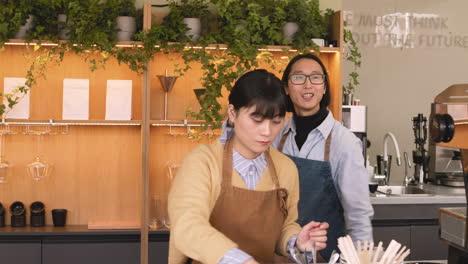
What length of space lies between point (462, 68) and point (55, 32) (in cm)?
378

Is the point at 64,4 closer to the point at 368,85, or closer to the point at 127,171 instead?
the point at 127,171

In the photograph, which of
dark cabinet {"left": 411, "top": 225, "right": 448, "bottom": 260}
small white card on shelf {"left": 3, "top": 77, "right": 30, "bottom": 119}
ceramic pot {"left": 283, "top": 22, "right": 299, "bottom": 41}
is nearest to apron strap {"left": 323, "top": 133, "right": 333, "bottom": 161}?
ceramic pot {"left": 283, "top": 22, "right": 299, "bottom": 41}

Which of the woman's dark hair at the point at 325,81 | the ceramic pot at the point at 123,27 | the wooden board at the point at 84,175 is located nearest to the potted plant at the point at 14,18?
the ceramic pot at the point at 123,27

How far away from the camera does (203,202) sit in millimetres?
1958

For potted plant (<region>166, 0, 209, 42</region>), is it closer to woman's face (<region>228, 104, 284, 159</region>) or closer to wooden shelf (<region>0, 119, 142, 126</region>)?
wooden shelf (<region>0, 119, 142, 126</region>)

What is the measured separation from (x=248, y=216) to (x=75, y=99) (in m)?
2.60

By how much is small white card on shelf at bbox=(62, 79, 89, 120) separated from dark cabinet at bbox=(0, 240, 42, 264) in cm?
86

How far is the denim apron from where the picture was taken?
8.45ft

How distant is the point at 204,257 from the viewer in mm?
1839

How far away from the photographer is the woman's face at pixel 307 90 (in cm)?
259

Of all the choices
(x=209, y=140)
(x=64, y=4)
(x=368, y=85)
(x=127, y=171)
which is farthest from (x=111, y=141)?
(x=368, y=85)

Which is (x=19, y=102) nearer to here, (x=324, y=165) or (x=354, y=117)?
(x=354, y=117)

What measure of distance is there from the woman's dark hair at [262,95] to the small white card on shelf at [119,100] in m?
2.45

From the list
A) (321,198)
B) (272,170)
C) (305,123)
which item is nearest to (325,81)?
(305,123)
